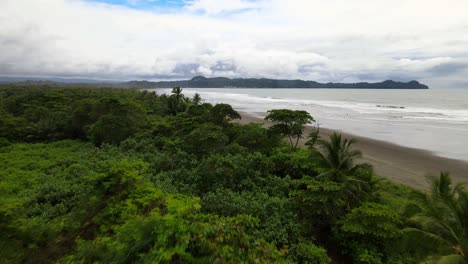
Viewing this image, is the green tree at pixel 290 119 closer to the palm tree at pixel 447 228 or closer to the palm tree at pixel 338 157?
the palm tree at pixel 338 157

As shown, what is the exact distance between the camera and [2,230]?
5195 millimetres

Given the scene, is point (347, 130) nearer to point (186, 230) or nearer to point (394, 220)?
point (394, 220)

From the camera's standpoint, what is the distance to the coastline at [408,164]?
68.2ft

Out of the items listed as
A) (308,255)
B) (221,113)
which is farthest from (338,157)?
(221,113)

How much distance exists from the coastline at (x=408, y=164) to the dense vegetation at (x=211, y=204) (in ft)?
10.8

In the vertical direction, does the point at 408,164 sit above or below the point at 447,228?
below

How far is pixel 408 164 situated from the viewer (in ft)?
80.5

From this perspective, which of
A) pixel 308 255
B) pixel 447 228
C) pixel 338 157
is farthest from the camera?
pixel 338 157

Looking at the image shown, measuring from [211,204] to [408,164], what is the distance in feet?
68.3

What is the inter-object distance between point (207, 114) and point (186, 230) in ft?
72.9

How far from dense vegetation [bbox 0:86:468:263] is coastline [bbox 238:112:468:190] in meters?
3.29

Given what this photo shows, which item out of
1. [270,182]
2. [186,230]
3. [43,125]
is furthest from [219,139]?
[43,125]

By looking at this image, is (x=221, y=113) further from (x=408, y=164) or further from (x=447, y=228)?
(x=447, y=228)

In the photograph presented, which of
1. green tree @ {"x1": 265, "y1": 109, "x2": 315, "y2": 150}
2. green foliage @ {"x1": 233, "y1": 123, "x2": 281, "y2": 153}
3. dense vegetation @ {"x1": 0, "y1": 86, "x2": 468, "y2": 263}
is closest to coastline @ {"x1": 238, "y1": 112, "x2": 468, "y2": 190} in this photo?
dense vegetation @ {"x1": 0, "y1": 86, "x2": 468, "y2": 263}
